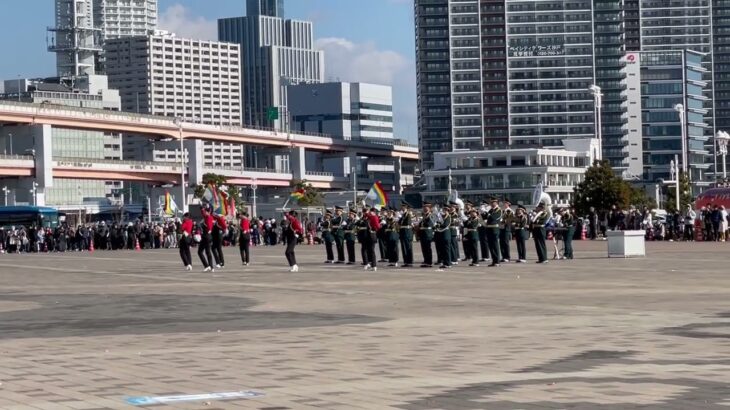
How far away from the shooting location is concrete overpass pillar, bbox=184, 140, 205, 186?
137 metres

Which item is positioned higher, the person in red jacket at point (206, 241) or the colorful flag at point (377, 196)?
the colorful flag at point (377, 196)

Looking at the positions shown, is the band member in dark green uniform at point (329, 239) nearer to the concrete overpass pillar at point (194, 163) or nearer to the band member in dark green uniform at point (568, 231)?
the band member in dark green uniform at point (568, 231)

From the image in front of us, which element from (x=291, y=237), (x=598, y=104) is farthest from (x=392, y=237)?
(x=598, y=104)

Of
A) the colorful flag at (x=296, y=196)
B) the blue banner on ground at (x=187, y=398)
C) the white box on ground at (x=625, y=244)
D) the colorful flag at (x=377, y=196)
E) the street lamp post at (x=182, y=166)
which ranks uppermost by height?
the street lamp post at (x=182, y=166)

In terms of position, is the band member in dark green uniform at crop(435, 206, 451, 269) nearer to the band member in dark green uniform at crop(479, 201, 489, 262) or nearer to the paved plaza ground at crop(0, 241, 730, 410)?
the band member in dark green uniform at crop(479, 201, 489, 262)

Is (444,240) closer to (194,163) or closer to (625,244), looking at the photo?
(625,244)

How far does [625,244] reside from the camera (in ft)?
142

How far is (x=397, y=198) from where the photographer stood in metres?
196

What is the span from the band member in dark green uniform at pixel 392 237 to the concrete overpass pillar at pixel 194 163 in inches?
3746

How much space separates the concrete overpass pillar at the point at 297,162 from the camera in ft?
511

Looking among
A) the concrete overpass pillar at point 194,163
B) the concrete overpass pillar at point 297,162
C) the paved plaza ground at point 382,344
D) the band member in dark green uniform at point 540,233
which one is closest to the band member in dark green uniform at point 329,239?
the band member in dark green uniform at point 540,233

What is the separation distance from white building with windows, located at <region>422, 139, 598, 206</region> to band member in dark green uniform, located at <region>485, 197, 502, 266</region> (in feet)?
411

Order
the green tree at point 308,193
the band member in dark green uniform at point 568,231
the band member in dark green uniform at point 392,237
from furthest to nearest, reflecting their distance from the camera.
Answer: the green tree at point 308,193
the band member in dark green uniform at point 568,231
the band member in dark green uniform at point 392,237

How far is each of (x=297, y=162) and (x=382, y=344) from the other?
142108mm
